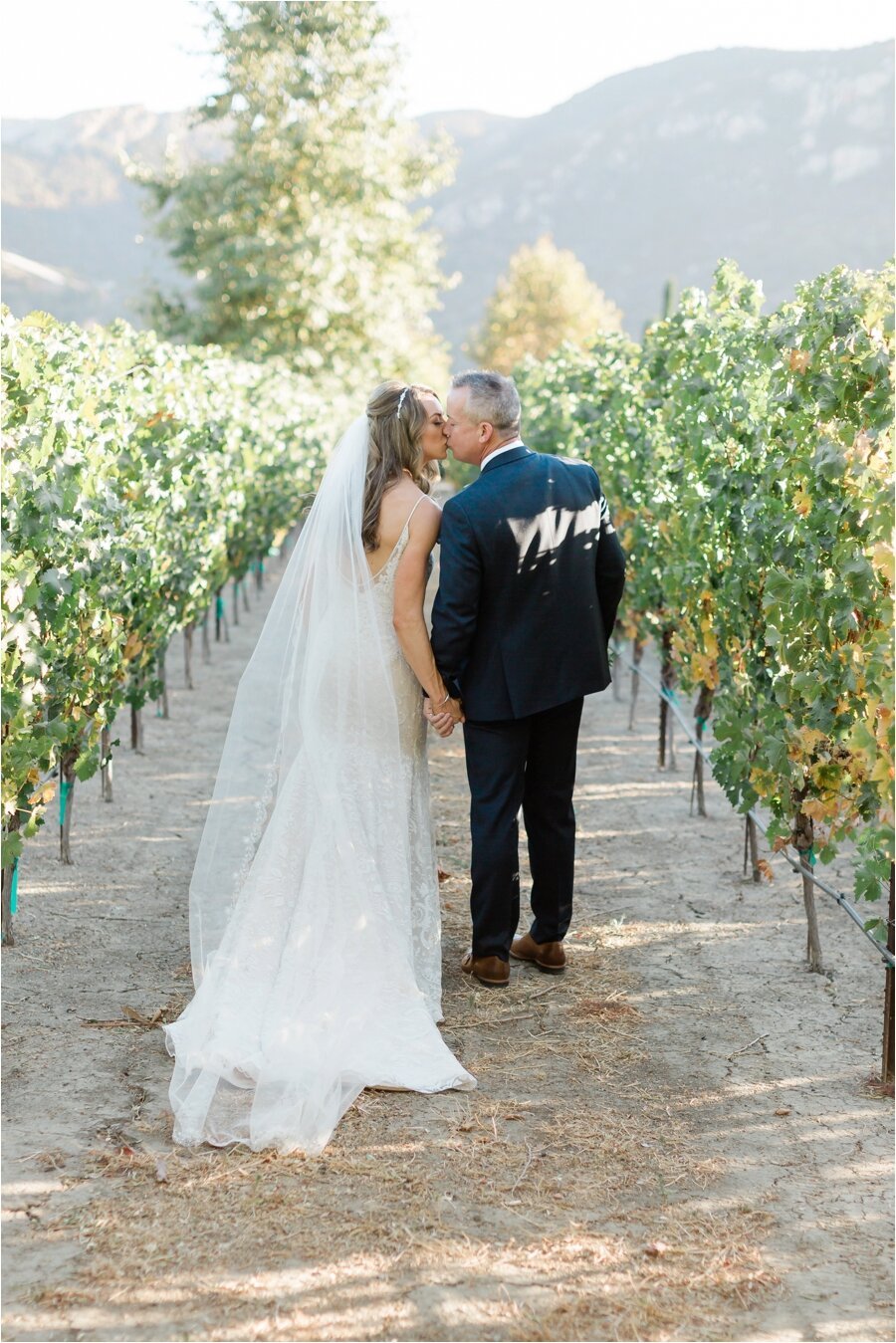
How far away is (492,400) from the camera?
13.4ft

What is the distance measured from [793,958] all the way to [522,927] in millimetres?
1070

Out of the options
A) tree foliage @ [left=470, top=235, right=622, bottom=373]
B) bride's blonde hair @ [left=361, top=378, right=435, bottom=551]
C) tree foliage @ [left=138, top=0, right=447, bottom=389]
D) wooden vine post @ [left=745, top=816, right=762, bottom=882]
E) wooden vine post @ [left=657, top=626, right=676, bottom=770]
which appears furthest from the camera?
tree foliage @ [left=470, top=235, right=622, bottom=373]

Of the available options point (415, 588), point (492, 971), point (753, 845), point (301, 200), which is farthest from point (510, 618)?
point (301, 200)

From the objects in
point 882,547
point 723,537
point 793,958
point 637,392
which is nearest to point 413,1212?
point 882,547

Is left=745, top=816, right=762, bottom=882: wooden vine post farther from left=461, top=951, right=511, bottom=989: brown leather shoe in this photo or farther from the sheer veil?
the sheer veil

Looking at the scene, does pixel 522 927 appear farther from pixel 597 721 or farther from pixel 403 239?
pixel 403 239

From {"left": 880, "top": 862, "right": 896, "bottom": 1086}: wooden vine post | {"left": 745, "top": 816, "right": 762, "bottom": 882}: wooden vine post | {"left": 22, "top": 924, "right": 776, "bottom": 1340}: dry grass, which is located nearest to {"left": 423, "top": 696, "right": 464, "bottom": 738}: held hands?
{"left": 22, "top": 924, "right": 776, "bottom": 1340}: dry grass

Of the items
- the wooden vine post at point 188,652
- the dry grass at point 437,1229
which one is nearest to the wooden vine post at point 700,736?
the dry grass at point 437,1229

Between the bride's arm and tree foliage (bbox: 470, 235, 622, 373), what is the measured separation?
152 ft

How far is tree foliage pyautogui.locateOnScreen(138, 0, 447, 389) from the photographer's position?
28016mm

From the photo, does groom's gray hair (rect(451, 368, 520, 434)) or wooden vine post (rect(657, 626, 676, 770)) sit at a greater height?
groom's gray hair (rect(451, 368, 520, 434))

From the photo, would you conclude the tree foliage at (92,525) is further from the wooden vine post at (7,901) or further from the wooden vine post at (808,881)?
the wooden vine post at (808,881)

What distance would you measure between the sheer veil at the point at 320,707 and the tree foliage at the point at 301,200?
2412cm

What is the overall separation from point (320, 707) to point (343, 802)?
1.07 ft
